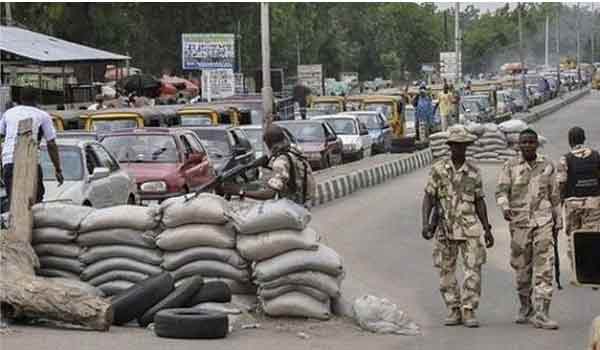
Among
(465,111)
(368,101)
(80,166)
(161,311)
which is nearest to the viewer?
(161,311)

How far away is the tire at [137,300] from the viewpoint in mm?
11484

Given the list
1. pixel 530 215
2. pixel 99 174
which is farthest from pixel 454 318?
pixel 99 174

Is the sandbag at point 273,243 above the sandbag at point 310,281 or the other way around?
above

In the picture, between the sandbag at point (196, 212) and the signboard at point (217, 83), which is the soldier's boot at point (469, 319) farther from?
the signboard at point (217, 83)

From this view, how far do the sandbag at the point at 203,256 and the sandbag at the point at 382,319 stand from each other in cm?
114

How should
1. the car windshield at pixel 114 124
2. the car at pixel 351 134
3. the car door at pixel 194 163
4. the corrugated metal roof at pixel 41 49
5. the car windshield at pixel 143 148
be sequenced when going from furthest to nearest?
1. the car at pixel 351 134
2. the corrugated metal roof at pixel 41 49
3. the car windshield at pixel 114 124
4. the car windshield at pixel 143 148
5. the car door at pixel 194 163

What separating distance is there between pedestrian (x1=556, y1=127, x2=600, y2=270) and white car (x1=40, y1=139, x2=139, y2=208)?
19.5 ft

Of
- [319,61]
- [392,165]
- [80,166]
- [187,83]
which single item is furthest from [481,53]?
[80,166]

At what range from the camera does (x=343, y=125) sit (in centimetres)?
3700

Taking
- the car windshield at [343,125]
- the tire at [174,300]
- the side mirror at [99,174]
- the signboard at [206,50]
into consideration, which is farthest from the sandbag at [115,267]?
the signboard at [206,50]

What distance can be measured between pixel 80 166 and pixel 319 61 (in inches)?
2776

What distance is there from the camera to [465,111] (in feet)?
175

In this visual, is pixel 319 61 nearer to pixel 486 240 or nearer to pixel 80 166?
pixel 80 166

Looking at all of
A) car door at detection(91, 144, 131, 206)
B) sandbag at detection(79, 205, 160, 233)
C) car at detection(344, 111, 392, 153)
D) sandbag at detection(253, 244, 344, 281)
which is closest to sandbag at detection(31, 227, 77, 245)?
sandbag at detection(79, 205, 160, 233)
